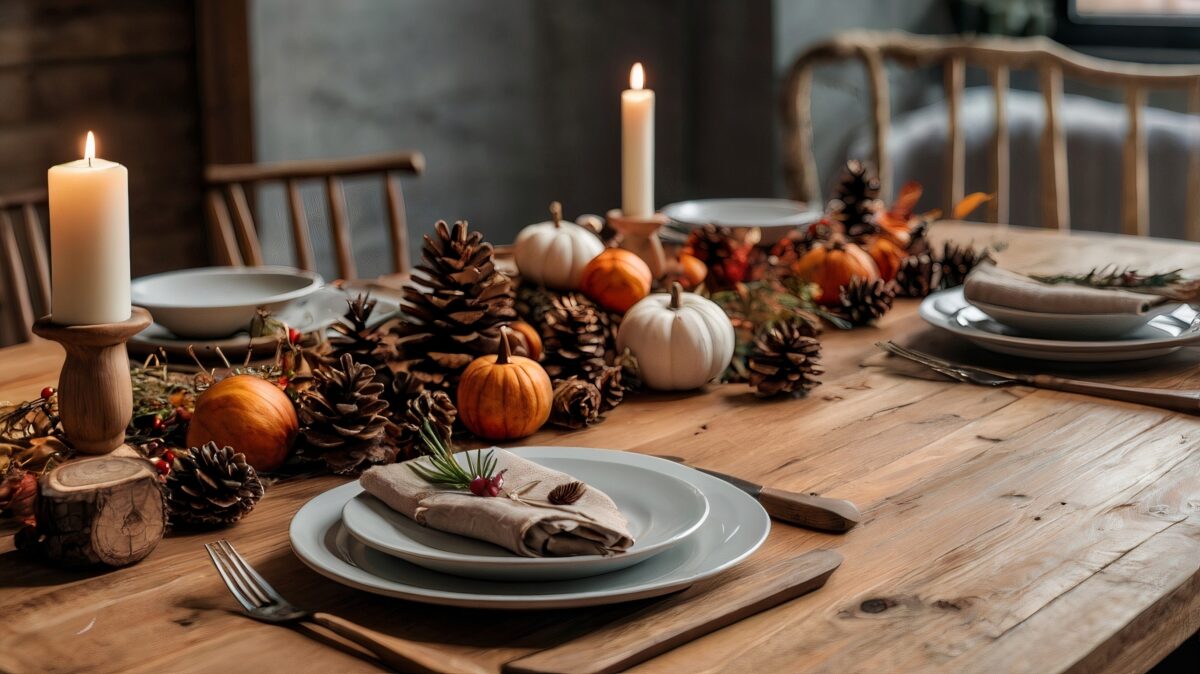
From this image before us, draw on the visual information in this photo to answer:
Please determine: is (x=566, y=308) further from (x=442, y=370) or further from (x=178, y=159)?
(x=178, y=159)

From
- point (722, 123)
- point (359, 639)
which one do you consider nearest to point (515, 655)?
point (359, 639)

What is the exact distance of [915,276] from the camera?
62.4 inches

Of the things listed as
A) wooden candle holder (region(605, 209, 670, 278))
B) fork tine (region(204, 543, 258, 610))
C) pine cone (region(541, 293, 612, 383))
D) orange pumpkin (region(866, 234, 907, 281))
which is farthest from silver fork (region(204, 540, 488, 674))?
orange pumpkin (region(866, 234, 907, 281))

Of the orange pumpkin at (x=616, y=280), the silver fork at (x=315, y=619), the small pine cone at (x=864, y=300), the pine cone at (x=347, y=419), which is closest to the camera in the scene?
the silver fork at (x=315, y=619)

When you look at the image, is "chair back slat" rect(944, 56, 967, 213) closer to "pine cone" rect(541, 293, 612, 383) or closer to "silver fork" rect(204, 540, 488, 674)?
"pine cone" rect(541, 293, 612, 383)

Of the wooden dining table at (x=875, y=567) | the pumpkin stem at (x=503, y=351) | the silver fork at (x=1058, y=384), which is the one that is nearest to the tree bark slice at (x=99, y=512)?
the wooden dining table at (x=875, y=567)

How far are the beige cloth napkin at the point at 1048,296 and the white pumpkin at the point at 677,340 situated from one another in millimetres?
293

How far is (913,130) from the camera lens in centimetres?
326

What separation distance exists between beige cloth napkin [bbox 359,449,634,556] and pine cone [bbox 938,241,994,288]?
0.91 m

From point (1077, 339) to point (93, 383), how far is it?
94 centimetres

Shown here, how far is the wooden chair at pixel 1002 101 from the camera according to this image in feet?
7.52

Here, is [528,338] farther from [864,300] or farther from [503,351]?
[864,300]

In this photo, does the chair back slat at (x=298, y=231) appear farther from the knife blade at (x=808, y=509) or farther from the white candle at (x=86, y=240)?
the knife blade at (x=808, y=509)

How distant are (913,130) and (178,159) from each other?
1.83m
